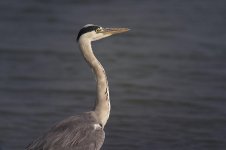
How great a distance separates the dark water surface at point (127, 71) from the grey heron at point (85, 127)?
1686 mm

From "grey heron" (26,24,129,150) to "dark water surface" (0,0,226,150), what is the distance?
169cm

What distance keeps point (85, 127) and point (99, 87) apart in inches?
24.8

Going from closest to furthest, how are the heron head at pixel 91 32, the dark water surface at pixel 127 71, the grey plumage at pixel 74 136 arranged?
the grey plumage at pixel 74 136 < the heron head at pixel 91 32 < the dark water surface at pixel 127 71

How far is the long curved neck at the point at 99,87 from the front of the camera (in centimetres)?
988

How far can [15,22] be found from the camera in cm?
1684

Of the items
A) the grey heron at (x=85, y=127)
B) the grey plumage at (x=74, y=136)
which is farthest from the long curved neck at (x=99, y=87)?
the grey plumage at (x=74, y=136)

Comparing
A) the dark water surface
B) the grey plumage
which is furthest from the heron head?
the dark water surface

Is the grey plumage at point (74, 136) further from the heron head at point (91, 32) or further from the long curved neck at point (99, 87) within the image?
the heron head at point (91, 32)

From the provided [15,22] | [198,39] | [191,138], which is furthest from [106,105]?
[15,22]

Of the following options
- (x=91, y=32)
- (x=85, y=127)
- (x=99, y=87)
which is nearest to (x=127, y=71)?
(x=99, y=87)

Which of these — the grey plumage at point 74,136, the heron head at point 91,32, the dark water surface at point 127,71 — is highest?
the heron head at point 91,32

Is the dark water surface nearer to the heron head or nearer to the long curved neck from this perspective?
the long curved neck

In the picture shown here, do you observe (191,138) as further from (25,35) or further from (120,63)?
(25,35)

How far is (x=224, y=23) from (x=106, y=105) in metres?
6.91
